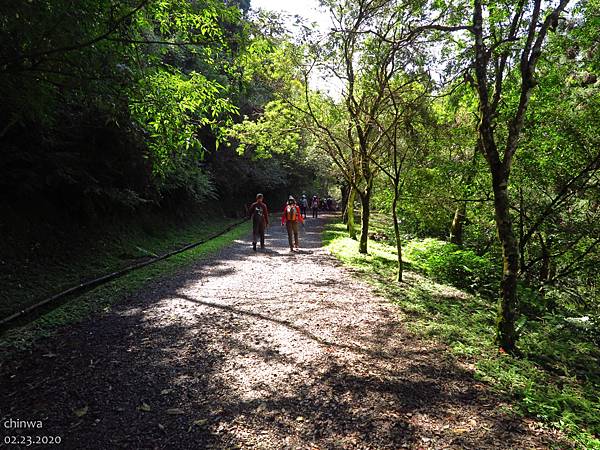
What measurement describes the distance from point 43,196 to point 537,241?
14110 mm

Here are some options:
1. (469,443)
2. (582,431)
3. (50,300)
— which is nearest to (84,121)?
(50,300)

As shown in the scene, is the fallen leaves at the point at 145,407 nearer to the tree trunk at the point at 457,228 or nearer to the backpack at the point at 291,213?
the backpack at the point at 291,213

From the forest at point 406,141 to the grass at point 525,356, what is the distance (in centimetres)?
3

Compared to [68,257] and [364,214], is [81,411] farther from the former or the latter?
[364,214]

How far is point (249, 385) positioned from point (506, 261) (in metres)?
3.82

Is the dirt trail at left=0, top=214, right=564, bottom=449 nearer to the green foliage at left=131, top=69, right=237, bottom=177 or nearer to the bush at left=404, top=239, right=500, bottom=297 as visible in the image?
the green foliage at left=131, top=69, right=237, bottom=177

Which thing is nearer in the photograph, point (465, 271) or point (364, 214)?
point (465, 271)

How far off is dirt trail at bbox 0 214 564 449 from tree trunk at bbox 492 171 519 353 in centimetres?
98

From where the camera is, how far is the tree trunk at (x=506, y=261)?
15.3ft

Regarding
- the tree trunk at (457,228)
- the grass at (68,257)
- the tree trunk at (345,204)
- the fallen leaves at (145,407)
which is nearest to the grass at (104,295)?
the grass at (68,257)

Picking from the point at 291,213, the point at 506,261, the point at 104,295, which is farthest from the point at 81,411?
the point at 291,213

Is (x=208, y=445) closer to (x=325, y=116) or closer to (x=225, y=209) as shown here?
(x=325, y=116)

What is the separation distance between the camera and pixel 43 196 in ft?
29.2

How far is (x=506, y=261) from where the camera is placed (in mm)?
4738
